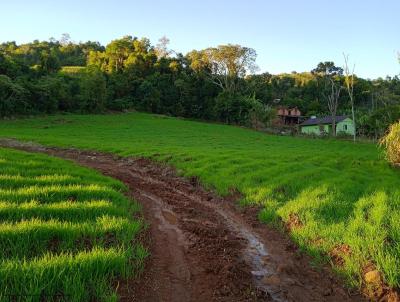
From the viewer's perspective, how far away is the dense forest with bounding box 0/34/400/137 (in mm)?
56000

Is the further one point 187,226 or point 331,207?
point 331,207

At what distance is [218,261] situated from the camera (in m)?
7.30

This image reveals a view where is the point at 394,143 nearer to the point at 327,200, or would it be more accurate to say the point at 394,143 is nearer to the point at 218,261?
the point at 327,200

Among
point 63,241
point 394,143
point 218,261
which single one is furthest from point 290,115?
point 63,241

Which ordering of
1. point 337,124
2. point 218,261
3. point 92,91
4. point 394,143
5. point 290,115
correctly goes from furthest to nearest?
point 290,115
point 337,124
point 92,91
point 394,143
point 218,261

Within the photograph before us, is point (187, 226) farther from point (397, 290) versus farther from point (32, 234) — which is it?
point (397, 290)

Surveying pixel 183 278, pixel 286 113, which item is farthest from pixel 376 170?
pixel 286 113

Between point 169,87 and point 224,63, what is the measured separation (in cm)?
1590

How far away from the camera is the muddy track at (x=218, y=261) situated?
240 inches

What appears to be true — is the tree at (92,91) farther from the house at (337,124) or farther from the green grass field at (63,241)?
the green grass field at (63,241)

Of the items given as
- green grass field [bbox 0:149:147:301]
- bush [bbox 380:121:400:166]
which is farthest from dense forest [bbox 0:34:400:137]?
green grass field [bbox 0:149:147:301]

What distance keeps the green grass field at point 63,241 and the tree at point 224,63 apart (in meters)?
77.1

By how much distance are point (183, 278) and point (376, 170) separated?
14263 mm

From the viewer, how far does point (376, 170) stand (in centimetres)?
1795
